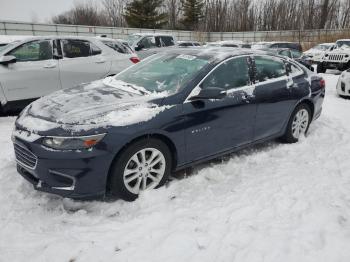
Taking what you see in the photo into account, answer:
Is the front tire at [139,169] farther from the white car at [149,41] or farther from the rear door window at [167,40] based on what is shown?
the rear door window at [167,40]

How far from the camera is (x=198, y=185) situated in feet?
12.5

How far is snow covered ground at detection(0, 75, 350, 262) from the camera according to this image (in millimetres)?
2678

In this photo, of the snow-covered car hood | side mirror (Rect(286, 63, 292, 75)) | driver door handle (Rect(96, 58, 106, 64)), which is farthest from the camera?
driver door handle (Rect(96, 58, 106, 64))

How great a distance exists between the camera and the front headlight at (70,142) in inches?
119

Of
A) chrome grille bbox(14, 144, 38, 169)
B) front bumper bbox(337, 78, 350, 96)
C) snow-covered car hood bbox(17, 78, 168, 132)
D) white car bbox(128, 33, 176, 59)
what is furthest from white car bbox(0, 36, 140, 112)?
white car bbox(128, 33, 176, 59)

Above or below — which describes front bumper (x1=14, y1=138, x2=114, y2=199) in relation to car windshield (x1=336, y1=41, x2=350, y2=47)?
below

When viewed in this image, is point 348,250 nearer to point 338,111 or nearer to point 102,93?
point 102,93

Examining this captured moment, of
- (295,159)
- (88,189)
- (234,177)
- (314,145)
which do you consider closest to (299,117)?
(314,145)

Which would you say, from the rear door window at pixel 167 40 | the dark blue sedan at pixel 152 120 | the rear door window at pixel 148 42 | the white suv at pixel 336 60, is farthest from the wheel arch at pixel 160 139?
the white suv at pixel 336 60

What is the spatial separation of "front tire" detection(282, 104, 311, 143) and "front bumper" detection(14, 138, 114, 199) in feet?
10.3

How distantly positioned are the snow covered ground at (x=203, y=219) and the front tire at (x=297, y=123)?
2.83 ft

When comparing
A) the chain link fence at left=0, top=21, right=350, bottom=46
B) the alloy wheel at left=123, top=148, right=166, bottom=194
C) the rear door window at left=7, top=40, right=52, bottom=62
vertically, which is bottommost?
the alloy wheel at left=123, top=148, right=166, bottom=194

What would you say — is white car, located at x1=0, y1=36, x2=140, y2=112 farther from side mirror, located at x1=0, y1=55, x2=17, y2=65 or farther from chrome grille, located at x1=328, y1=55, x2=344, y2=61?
chrome grille, located at x1=328, y1=55, x2=344, y2=61

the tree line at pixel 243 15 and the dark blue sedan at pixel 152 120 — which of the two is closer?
the dark blue sedan at pixel 152 120
